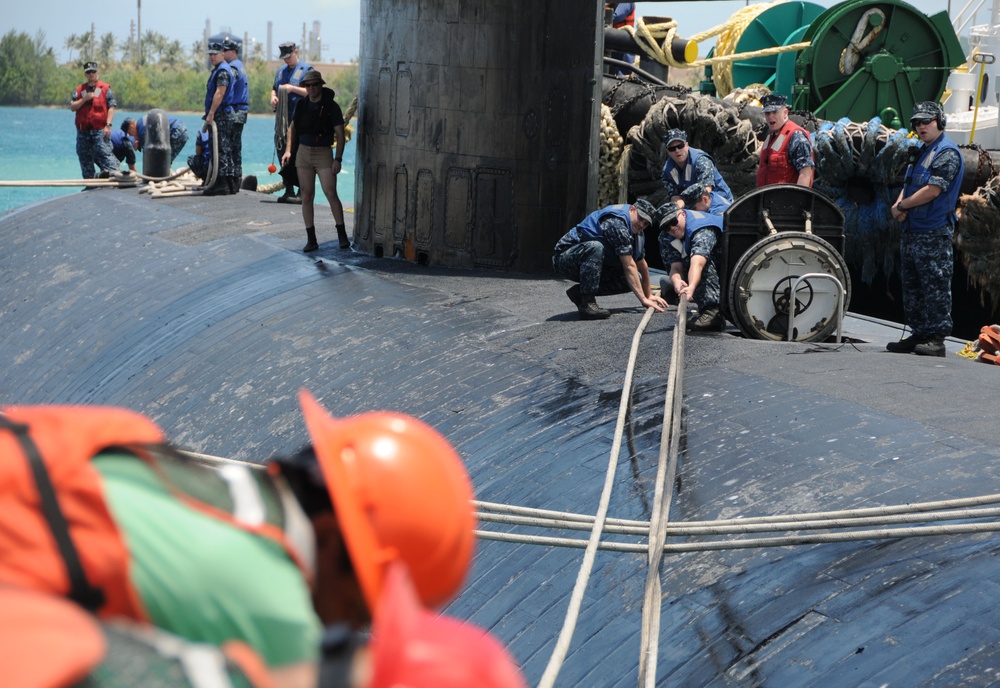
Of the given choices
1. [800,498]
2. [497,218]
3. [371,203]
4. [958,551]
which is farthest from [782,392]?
[371,203]

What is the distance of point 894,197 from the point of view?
14117mm

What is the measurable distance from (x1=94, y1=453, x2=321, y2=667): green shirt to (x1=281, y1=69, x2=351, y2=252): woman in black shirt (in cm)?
831

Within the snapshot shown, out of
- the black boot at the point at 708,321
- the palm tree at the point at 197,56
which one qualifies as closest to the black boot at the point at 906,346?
the black boot at the point at 708,321

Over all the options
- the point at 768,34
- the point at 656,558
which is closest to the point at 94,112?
the point at 656,558

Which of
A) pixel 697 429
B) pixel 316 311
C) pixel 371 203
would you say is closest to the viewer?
pixel 697 429

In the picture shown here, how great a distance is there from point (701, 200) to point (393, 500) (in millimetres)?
6605

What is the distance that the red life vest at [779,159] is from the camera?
923 cm

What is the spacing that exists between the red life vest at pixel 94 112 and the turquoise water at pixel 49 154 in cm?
1517

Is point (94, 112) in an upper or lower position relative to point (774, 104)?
lower

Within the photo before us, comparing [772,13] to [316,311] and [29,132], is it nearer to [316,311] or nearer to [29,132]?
[316,311]

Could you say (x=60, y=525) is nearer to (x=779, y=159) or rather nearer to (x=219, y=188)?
(x=779, y=159)

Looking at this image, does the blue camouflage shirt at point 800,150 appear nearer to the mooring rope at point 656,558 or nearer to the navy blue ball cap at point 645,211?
the navy blue ball cap at point 645,211

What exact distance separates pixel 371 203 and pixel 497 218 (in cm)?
137

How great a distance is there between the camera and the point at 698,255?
23.9 ft
